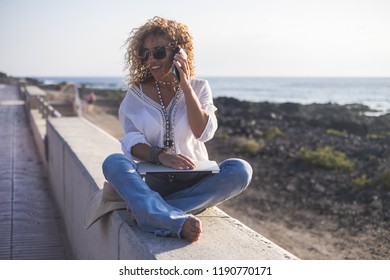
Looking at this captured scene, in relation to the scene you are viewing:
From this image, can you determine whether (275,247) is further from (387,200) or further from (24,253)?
(387,200)

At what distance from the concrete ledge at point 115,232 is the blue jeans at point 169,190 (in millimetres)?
73

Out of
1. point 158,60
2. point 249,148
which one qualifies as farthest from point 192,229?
point 249,148

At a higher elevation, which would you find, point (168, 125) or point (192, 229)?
point (168, 125)

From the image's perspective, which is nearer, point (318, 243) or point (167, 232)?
point (167, 232)

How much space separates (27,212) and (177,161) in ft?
9.08

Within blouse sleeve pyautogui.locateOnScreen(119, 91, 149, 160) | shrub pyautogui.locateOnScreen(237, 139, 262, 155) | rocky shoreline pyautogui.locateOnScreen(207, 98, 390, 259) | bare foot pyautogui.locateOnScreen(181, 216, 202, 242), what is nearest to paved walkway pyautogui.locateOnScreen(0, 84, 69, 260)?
blouse sleeve pyautogui.locateOnScreen(119, 91, 149, 160)

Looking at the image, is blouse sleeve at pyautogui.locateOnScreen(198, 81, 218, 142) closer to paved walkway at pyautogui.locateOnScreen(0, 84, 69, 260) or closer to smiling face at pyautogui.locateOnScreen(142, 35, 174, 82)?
smiling face at pyautogui.locateOnScreen(142, 35, 174, 82)

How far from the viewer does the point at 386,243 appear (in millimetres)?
7555

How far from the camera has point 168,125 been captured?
2965 millimetres

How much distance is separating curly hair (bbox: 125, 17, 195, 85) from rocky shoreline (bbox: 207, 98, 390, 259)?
14.7ft

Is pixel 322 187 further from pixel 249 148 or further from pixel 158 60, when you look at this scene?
pixel 158 60
